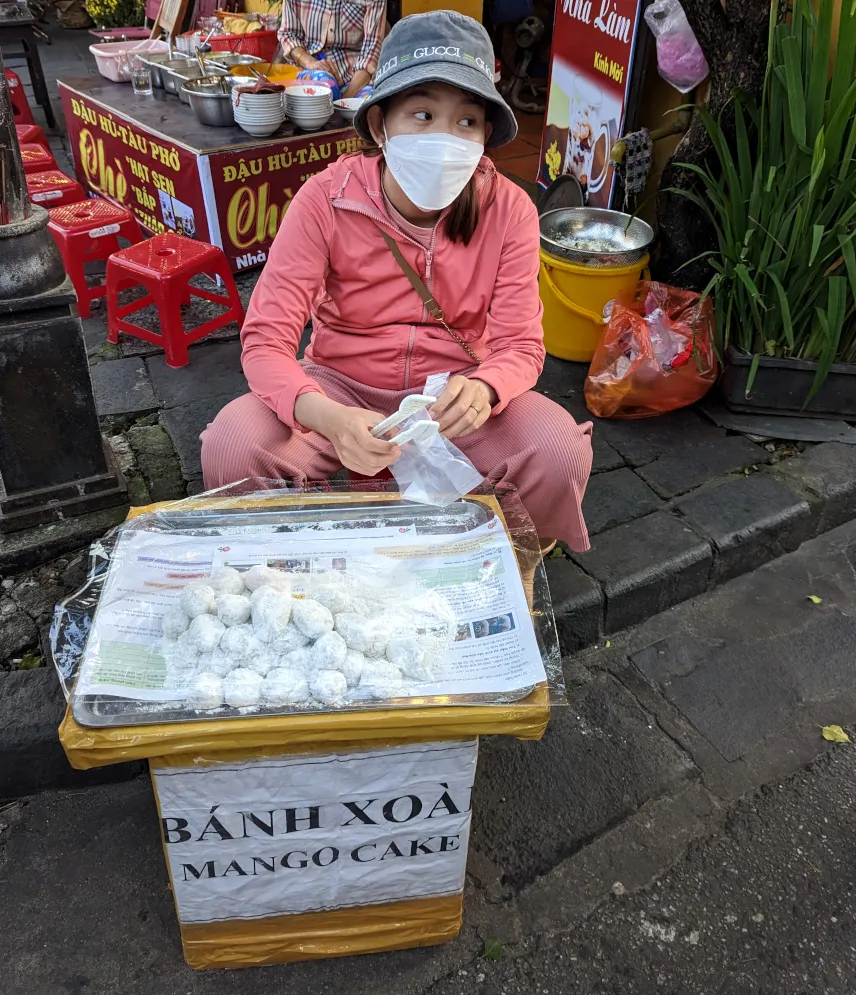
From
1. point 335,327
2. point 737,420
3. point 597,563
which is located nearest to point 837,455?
point 737,420

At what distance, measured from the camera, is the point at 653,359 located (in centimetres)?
279

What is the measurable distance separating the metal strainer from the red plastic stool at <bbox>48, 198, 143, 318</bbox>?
1821mm

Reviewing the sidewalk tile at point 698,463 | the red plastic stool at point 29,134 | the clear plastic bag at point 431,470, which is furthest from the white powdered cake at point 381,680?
the red plastic stool at point 29,134

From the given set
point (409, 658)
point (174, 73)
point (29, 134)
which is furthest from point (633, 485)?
point (29, 134)

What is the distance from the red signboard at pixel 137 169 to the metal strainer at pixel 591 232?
5.19ft

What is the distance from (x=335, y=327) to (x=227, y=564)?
853 mm

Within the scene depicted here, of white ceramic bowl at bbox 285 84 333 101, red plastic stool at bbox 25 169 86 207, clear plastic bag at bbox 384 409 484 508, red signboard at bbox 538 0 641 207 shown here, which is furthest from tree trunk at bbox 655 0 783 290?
red plastic stool at bbox 25 169 86 207

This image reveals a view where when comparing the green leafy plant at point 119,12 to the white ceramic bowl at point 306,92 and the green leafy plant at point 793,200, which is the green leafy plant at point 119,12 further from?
the green leafy plant at point 793,200

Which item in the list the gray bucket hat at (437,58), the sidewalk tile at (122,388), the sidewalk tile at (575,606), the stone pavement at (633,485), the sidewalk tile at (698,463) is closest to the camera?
the gray bucket hat at (437,58)

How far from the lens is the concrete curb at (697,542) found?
2.22m

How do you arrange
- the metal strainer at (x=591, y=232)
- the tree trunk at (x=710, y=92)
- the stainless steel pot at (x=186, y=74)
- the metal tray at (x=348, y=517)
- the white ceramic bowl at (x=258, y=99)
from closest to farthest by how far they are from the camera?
1. the metal tray at (x=348, y=517)
2. the tree trunk at (x=710, y=92)
3. the metal strainer at (x=591, y=232)
4. the white ceramic bowl at (x=258, y=99)
5. the stainless steel pot at (x=186, y=74)

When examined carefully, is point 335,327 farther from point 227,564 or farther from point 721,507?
point 721,507

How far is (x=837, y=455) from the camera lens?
2.79 meters

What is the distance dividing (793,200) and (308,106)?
2.25 metres
